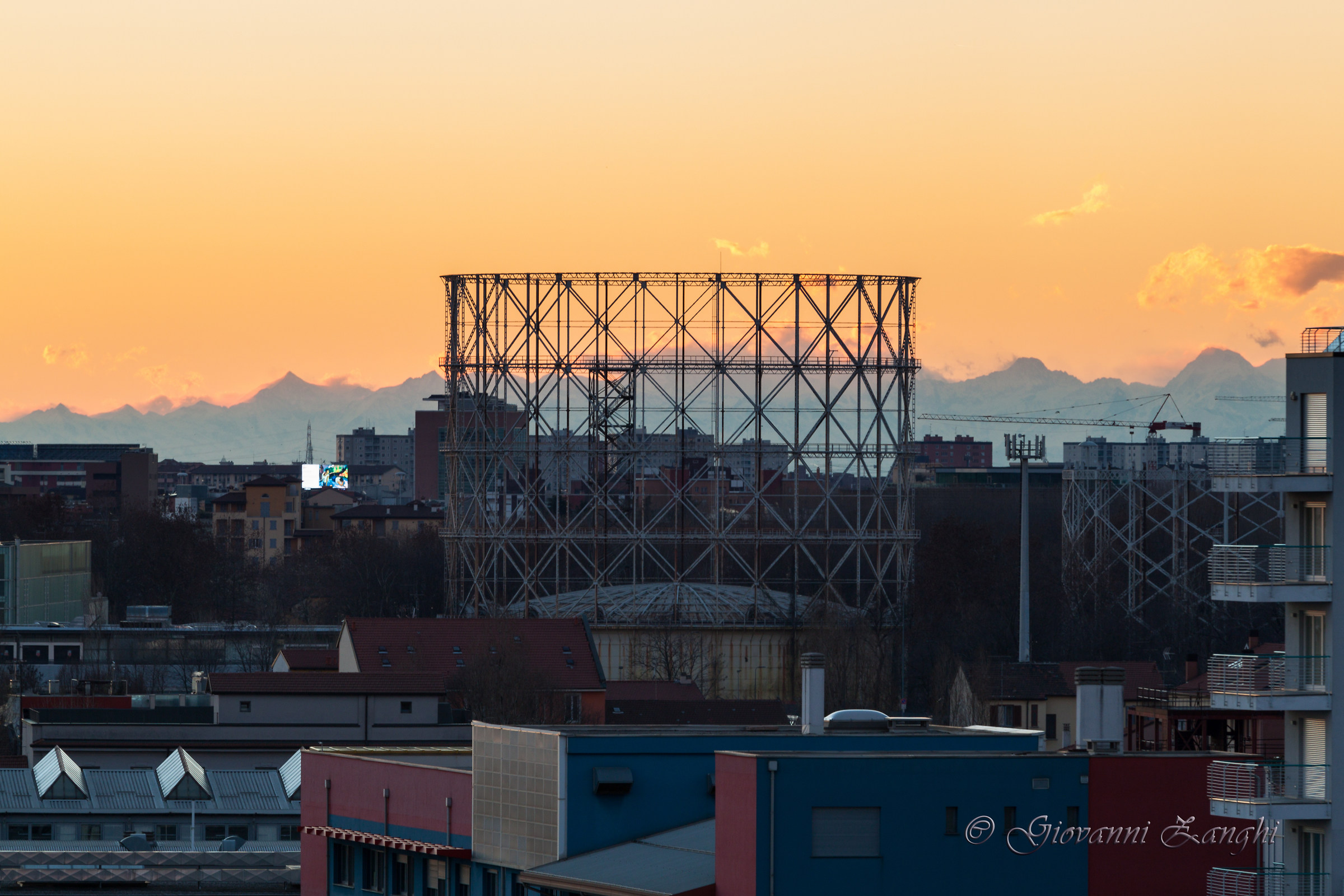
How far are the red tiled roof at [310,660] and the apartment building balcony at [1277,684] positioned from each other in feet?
149

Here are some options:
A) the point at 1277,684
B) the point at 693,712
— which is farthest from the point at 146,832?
the point at 1277,684

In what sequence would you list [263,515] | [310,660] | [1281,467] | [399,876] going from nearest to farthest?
[1281,467]
[399,876]
[310,660]
[263,515]

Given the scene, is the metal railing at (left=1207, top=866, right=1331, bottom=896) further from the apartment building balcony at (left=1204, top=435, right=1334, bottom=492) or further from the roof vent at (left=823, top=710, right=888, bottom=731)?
the roof vent at (left=823, top=710, right=888, bottom=731)

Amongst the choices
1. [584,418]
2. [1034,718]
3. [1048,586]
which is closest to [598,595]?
[584,418]

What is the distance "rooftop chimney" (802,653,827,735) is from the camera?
30.4m

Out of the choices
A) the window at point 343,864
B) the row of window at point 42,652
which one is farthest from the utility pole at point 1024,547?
the window at point 343,864

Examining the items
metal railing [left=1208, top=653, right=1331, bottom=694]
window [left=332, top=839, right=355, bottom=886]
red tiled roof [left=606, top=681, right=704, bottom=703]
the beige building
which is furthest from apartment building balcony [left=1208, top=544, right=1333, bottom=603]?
the beige building

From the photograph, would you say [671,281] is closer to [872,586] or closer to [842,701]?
[872,586]

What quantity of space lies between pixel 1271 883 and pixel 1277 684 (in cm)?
201

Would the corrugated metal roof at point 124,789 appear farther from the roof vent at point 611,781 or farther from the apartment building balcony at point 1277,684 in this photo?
the apartment building balcony at point 1277,684

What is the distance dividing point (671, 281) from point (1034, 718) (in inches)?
1059

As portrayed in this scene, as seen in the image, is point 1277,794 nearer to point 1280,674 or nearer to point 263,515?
point 1280,674

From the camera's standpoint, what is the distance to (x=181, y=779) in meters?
48.9

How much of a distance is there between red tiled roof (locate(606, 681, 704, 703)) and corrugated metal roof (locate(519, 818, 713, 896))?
39.1m
